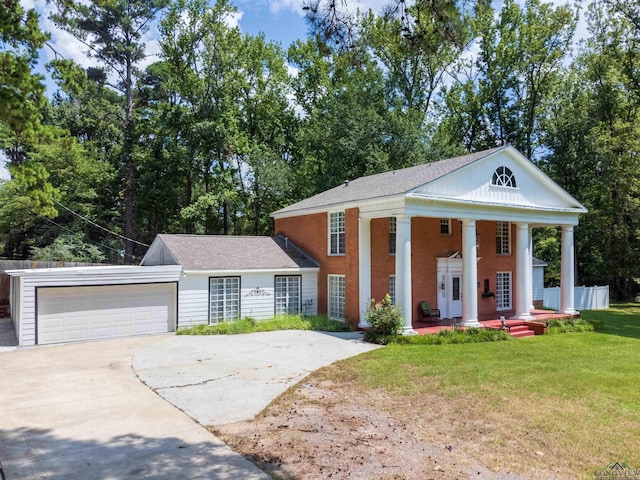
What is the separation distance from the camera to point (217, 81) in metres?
32.7

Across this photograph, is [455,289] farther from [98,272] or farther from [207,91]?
[207,91]

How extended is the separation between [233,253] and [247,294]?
211 centimetres

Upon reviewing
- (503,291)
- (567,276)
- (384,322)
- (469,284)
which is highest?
(567,276)

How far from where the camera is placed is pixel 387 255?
1906 centimetres

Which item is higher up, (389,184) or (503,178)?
(503,178)

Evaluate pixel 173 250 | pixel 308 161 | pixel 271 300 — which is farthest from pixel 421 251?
pixel 308 161

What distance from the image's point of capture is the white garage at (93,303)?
48.9ft

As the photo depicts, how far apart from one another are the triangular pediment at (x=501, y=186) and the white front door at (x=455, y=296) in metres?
4.08

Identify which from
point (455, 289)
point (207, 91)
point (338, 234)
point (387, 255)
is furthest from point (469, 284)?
point (207, 91)

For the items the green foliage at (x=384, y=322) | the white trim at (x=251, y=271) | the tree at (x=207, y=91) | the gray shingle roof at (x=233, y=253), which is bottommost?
the green foliage at (x=384, y=322)

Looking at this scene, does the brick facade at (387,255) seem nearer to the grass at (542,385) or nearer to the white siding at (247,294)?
the white siding at (247,294)

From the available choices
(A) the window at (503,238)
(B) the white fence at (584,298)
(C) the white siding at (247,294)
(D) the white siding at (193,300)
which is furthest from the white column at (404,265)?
(B) the white fence at (584,298)

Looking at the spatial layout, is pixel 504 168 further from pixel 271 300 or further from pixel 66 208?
pixel 66 208

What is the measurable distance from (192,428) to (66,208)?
28137mm
